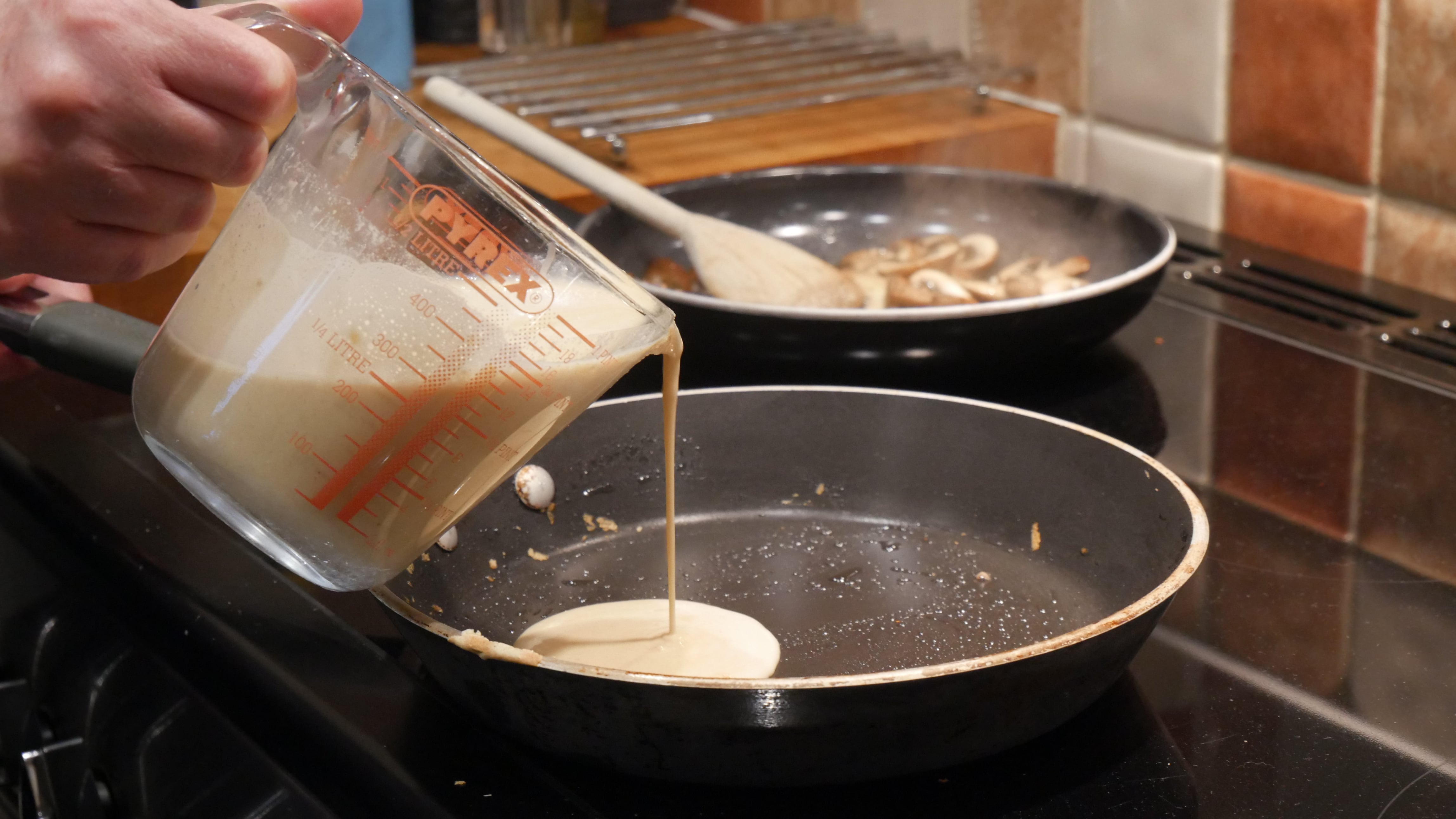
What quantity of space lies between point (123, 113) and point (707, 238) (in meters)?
0.45

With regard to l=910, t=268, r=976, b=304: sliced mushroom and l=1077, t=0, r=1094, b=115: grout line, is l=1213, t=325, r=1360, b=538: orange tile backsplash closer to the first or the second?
l=910, t=268, r=976, b=304: sliced mushroom

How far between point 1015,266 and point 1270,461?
0.84 ft

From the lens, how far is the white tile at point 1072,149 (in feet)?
3.72

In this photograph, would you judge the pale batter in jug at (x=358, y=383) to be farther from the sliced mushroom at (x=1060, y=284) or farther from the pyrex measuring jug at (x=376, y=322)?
the sliced mushroom at (x=1060, y=284)

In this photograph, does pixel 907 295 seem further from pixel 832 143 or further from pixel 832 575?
pixel 832 143

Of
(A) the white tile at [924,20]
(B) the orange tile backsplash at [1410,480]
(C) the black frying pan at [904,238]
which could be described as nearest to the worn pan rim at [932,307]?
(C) the black frying pan at [904,238]

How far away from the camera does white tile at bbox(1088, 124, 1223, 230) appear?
3.34 ft

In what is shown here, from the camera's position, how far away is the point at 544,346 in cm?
42

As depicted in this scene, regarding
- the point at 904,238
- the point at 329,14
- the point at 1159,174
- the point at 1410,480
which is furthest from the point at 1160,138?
the point at 329,14

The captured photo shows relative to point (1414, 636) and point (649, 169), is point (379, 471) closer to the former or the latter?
point (1414, 636)

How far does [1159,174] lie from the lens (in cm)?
106

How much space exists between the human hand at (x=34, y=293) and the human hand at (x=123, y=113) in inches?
3.8

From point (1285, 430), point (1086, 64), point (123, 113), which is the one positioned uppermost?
point (123, 113)

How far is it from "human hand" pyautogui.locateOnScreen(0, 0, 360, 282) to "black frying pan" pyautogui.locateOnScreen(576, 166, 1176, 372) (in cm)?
30
